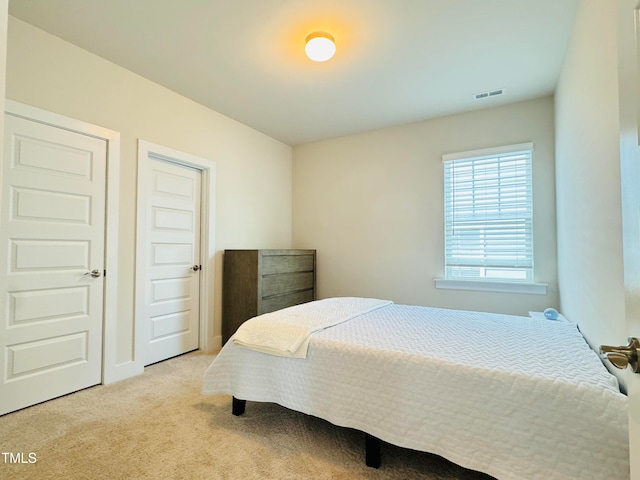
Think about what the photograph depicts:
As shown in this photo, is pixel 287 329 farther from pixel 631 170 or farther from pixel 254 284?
pixel 631 170

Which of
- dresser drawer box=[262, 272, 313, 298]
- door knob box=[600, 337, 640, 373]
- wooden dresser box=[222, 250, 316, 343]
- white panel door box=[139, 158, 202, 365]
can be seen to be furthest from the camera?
dresser drawer box=[262, 272, 313, 298]

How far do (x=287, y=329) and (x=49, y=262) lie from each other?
1783mm

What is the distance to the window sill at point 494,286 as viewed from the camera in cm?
308

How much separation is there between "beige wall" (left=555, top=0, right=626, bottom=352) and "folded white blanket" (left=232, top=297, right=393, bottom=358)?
4.48ft

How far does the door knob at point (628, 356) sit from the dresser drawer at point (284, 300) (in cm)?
295

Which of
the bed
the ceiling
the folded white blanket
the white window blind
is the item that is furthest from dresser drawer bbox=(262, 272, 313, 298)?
the ceiling

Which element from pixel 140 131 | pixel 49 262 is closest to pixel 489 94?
pixel 140 131

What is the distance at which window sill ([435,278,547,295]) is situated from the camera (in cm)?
308

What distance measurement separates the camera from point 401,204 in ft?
12.4

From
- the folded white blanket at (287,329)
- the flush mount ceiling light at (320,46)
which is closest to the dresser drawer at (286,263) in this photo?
the folded white blanket at (287,329)

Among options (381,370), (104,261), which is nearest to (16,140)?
(104,261)

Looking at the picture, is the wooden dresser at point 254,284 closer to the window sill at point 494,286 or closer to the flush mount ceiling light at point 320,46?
the window sill at point 494,286

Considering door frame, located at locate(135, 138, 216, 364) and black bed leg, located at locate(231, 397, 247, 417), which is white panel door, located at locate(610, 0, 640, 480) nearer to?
black bed leg, located at locate(231, 397, 247, 417)

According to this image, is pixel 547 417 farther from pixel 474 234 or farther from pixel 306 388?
pixel 474 234
